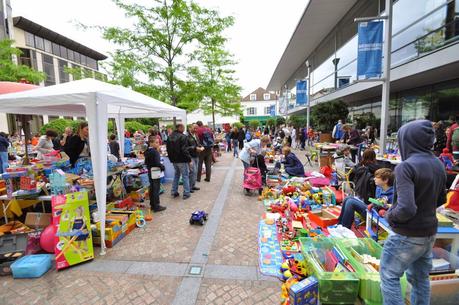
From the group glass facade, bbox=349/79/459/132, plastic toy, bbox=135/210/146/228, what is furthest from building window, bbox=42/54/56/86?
glass facade, bbox=349/79/459/132

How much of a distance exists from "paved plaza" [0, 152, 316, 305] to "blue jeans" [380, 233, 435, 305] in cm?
120

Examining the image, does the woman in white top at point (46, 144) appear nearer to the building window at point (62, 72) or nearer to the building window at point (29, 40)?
the building window at point (29, 40)

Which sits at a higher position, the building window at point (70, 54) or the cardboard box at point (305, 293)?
the building window at point (70, 54)

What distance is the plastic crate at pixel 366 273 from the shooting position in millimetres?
2275

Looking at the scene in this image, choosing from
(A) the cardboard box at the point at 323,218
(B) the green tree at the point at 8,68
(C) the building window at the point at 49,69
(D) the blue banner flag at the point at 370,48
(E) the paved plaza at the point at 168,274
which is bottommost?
(E) the paved plaza at the point at 168,274

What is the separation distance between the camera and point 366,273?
2385mm

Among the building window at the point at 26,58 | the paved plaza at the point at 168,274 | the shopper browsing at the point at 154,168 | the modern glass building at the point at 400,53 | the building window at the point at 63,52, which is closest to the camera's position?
the paved plaza at the point at 168,274

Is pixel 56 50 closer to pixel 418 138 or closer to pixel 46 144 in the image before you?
pixel 46 144

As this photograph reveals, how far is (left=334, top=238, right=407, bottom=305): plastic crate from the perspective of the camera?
2.28 meters

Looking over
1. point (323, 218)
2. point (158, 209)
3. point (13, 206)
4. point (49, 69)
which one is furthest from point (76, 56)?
point (323, 218)

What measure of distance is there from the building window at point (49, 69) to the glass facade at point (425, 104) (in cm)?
3803

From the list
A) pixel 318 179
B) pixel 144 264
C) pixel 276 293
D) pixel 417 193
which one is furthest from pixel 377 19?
pixel 144 264

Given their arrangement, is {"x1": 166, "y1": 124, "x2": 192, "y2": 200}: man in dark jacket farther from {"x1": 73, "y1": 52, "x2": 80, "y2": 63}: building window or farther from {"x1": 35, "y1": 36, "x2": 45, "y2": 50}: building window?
{"x1": 73, "y1": 52, "x2": 80, "y2": 63}: building window

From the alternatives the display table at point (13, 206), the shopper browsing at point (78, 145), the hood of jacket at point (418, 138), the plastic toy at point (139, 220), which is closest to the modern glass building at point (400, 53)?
the hood of jacket at point (418, 138)
